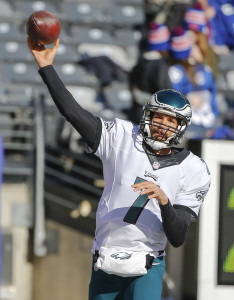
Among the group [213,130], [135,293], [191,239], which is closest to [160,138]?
[135,293]

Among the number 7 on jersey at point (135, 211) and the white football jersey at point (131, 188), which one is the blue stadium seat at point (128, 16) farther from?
the number 7 on jersey at point (135, 211)

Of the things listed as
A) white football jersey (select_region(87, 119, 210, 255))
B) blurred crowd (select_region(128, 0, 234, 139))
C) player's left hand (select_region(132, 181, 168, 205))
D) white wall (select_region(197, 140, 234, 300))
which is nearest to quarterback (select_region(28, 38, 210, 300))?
white football jersey (select_region(87, 119, 210, 255))

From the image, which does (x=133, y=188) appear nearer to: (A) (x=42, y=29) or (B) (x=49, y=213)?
(A) (x=42, y=29)

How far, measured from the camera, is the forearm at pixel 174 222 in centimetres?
307

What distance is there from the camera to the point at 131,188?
327 cm

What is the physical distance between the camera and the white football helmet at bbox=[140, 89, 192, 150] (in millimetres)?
3314

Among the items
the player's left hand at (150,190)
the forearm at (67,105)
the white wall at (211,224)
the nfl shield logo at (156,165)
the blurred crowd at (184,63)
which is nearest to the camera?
the player's left hand at (150,190)

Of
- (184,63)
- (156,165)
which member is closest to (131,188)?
(156,165)

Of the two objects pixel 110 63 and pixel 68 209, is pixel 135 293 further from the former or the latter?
pixel 110 63

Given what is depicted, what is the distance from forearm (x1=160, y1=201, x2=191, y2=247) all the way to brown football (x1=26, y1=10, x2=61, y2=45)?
95 centimetres

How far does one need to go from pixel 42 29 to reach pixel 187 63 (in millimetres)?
4622

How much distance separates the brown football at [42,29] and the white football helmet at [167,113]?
548mm

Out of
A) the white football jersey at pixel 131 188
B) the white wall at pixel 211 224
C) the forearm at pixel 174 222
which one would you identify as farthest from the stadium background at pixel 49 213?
the forearm at pixel 174 222

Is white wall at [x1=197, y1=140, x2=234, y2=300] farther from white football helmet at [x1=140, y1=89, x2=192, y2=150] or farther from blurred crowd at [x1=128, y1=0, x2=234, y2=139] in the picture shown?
white football helmet at [x1=140, y1=89, x2=192, y2=150]
